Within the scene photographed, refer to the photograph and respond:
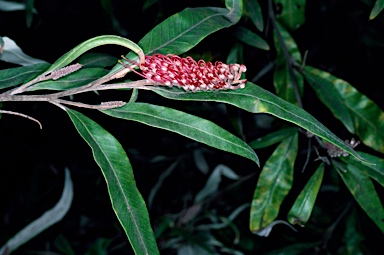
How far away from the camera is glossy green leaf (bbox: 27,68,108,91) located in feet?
2.23

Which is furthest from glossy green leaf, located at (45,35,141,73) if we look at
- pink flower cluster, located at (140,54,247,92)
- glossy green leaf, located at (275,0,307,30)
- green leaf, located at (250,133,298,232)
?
glossy green leaf, located at (275,0,307,30)

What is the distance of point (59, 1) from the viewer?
6.07ft

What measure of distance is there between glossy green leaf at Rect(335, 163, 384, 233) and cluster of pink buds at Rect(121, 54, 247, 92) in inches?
16.1

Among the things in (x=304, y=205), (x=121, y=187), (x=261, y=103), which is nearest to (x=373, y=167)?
(x=304, y=205)

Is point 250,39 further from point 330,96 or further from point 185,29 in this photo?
point 185,29

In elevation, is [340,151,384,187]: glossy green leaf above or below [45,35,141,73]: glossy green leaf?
below

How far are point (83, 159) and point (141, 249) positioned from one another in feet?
3.97

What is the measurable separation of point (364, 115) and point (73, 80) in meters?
0.60

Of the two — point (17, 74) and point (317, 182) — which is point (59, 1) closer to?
point (17, 74)

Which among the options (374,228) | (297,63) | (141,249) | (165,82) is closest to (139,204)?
(141,249)

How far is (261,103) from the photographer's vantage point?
62 cm

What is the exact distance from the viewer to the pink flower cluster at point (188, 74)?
61 cm

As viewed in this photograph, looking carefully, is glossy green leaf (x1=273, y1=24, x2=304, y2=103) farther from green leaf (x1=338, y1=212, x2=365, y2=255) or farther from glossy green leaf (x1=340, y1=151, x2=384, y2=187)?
green leaf (x1=338, y1=212, x2=365, y2=255)

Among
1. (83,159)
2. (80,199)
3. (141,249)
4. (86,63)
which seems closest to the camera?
(141,249)
